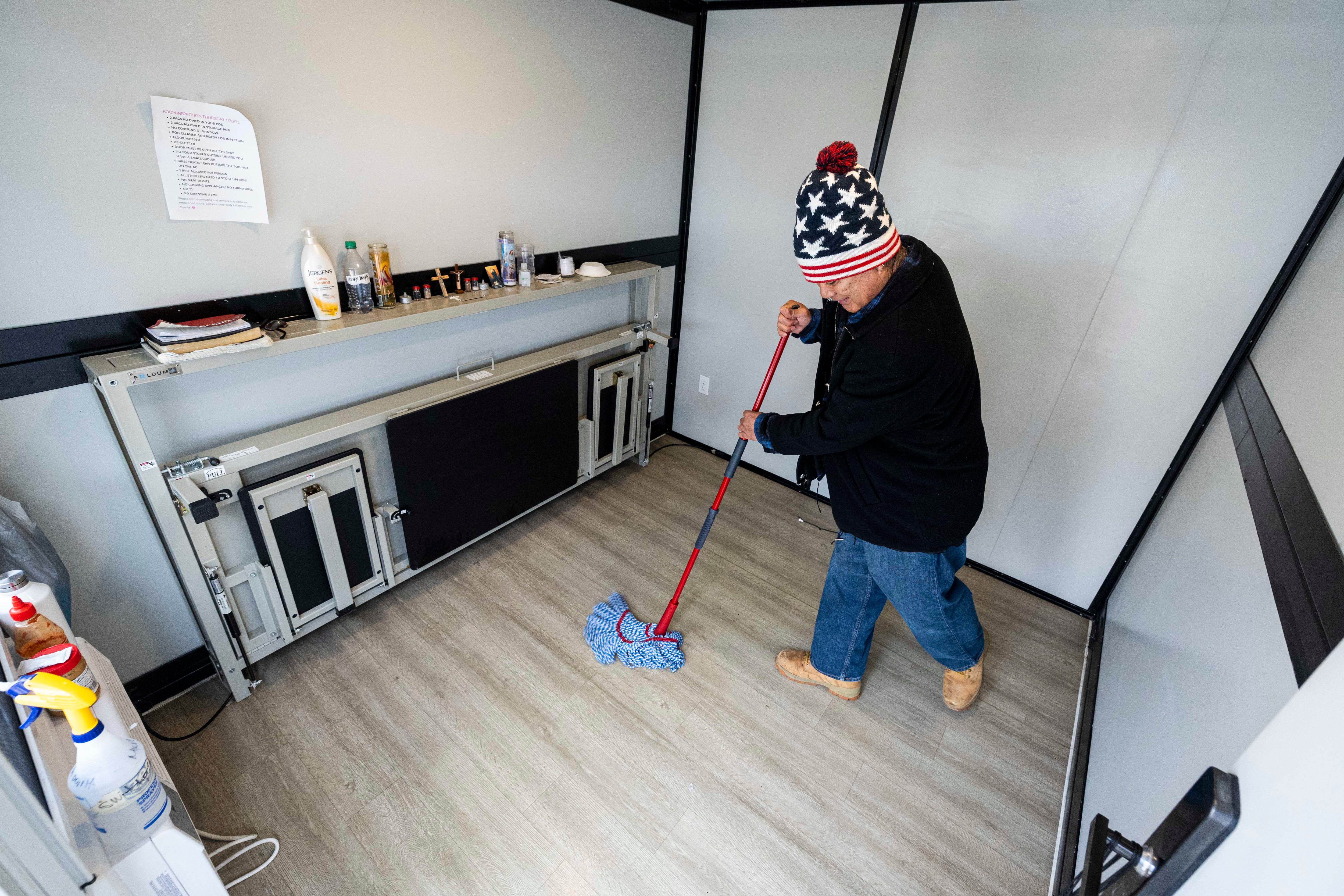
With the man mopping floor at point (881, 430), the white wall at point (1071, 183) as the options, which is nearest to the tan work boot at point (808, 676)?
the man mopping floor at point (881, 430)

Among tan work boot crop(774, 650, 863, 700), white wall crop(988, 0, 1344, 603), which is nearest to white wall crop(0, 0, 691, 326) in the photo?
tan work boot crop(774, 650, 863, 700)

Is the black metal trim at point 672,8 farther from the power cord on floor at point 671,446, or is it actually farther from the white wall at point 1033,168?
the power cord on floor at point 671,446

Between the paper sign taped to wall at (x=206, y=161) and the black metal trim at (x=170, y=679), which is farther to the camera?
the black metal trim at (x=170, y=679)

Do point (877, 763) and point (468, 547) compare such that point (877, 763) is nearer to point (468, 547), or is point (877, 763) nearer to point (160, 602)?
point (468, 547)

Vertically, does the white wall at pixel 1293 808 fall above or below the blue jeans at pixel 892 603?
above

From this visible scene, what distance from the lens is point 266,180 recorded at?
1413mm

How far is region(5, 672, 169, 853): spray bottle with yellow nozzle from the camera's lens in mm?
778

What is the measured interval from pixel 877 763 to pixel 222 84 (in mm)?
2377

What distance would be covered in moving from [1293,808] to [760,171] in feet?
8.21

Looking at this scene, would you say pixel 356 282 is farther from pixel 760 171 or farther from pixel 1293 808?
pixel 1293 808

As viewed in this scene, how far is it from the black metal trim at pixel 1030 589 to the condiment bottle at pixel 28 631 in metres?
2.58

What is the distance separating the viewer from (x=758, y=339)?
2730 millimetres

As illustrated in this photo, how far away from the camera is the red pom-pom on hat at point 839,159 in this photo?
47.9 inches

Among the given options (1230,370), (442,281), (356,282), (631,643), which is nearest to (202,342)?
(356,282)
